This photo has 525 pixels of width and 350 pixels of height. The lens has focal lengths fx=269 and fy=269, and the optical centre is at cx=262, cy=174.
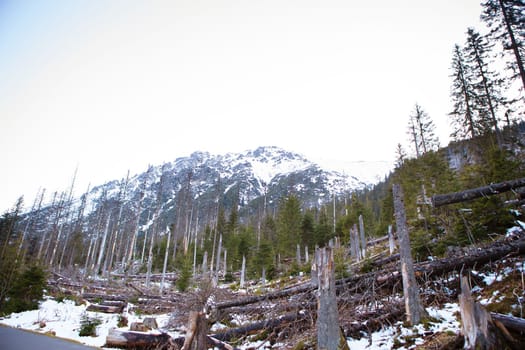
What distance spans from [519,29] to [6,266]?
36553 mm

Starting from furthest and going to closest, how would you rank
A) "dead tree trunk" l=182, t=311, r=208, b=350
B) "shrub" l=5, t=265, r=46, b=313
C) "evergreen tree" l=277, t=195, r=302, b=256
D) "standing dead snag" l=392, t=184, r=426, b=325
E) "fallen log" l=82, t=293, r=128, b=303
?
1. "evergreen tree" l=277, t=195, r=302, b=256
2. "fallen log" l=82, t=293, r=128, b=303
3. "shrub" l=5, t=265, r=46, b=313
4. "standing dead snag" l=392, t=184, r=426, b=325
5. "dead tree trunk" l=182, t=311, r=208, b=350

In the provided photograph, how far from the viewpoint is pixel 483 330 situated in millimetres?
2453

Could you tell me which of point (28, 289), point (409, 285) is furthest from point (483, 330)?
point (28, 289)

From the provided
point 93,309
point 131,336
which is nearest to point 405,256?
point 131,336

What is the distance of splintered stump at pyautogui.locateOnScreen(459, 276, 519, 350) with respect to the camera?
7.98 ft

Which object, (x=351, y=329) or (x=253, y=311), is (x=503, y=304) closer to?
(x=351, y=329)

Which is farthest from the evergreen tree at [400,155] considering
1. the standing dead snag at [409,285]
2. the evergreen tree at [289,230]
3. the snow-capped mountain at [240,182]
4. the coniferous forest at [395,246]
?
the snow-capped mountain at [240,182]

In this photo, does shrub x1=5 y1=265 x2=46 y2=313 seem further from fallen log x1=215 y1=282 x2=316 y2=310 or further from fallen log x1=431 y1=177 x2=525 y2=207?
fallen log x1=431 y1=177 x2=525 y2=207

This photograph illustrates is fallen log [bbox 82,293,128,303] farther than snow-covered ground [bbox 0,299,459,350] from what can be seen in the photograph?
Yes

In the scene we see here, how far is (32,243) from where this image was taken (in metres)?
43.3

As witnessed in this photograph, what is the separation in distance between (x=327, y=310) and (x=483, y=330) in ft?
8.88

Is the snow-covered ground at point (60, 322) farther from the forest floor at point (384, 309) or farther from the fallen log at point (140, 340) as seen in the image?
the forest floor at point (384, 309)

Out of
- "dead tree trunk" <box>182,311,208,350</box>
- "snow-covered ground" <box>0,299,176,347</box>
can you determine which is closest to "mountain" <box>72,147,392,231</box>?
"snow-covered ground" <box>0,299,176,347</box>

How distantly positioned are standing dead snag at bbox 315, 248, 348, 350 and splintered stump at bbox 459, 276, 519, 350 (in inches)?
97.2
